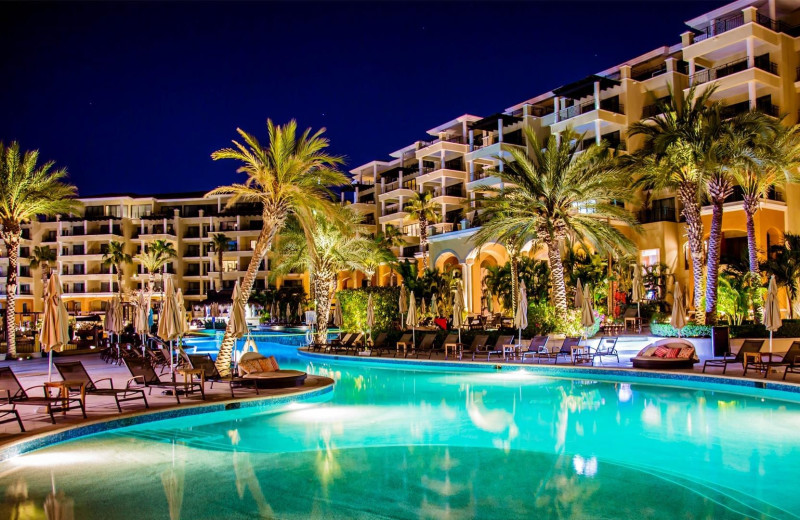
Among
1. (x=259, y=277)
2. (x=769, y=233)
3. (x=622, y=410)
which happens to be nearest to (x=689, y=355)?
(x=622, y=410)

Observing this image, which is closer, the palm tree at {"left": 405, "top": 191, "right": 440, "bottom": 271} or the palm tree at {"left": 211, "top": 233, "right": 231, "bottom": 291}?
the palm tree at {"left": 405, "top": 191, "right": 440, "bottom": 271}

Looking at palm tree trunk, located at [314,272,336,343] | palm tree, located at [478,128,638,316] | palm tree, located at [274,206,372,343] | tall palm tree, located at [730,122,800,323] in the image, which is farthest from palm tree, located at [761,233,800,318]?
palm tree trunk, located at [314,272,336,343]

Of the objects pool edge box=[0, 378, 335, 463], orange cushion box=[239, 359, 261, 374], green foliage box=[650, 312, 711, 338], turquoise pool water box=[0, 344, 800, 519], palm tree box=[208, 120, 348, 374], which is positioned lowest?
turquoise pool water box=[0, 344, 800, 519]

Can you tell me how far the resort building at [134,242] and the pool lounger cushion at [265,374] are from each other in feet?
180

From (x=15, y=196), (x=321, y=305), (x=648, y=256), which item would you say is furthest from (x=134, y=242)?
(x=648, y=256)

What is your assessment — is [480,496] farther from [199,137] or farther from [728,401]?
[199,137]

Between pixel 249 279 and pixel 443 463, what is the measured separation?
31.3ft

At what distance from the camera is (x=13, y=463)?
867 cm

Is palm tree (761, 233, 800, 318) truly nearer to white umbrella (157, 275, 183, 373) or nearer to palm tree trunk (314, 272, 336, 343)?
palm tree trunk (314, 272, 336, 343)

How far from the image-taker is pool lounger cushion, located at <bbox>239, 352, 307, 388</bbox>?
14.1 meters

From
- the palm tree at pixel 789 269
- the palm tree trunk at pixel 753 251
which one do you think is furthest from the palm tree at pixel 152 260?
the palm tree at pixel 789 269

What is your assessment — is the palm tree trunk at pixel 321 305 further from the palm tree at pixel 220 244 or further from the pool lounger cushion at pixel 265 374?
the palm tree at pixel 220 244

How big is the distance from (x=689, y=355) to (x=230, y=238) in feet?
Result: 204

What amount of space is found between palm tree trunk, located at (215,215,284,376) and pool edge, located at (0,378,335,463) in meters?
2.95
